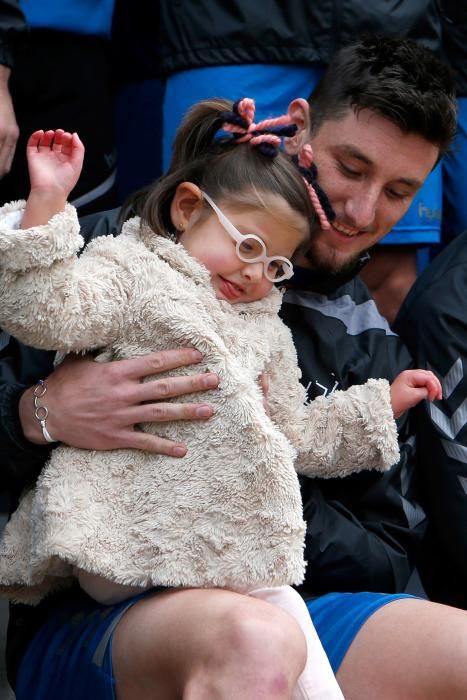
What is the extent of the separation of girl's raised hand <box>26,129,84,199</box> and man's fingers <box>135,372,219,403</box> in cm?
33

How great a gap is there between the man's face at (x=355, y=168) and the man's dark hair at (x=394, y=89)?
2 centimetres

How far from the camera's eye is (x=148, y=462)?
1.92 meters

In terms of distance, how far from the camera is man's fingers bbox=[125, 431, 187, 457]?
1.90 metres

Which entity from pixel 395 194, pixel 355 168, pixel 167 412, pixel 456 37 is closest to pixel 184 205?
pixel 167 412

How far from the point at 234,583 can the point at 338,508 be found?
39 centimetres

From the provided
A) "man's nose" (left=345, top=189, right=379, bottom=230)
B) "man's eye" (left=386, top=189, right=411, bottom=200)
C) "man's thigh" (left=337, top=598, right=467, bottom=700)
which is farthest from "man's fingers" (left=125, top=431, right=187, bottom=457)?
"man's eye" (left=386, top=189, right=411, bottom=200)

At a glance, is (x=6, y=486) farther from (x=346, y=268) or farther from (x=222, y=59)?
(x=222, y=59)

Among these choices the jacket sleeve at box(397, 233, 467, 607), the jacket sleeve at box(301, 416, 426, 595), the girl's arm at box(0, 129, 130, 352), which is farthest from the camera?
the jacket sleeve at box(397, 233, 467, 607)

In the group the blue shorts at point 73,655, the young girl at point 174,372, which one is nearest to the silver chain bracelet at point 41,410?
the young girl at point 174,372

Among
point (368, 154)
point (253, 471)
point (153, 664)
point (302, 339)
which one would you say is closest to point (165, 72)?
point (368, 154)

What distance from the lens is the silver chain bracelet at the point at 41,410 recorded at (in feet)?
6.51

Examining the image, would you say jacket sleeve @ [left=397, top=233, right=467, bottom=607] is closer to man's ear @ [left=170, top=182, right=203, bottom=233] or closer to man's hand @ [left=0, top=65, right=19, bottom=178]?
man's ear @ [left=170, top=182, right=203, bottom=233]

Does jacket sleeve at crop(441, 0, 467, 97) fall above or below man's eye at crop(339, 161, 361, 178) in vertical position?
below

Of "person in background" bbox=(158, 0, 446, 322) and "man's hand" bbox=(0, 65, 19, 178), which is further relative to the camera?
"person in background" bbox=(158, 0, 446, 322)
